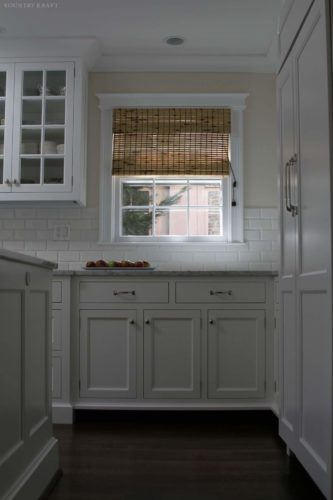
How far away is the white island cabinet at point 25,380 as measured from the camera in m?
1.66

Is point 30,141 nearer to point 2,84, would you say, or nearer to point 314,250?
point 2,84

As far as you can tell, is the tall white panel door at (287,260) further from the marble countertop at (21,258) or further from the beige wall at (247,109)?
the beige wall at (247,109)

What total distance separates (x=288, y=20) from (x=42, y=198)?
207 centimetres

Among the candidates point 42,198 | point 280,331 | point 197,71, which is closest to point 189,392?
point 280,331

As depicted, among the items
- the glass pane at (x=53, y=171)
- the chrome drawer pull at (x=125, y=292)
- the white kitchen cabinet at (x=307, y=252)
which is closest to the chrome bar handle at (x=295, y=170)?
the white kitchen cabinet at (x=307, y=252)

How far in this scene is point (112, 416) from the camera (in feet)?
10.9

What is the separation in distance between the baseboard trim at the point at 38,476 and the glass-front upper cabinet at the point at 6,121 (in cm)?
210

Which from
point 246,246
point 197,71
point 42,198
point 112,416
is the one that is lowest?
point 112,416

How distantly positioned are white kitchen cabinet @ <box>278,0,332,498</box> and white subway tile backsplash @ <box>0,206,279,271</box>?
1.38 m

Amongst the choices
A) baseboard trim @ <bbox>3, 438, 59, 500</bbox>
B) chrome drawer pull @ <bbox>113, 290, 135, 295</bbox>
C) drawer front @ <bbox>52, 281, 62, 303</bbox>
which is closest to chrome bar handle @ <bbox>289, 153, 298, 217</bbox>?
chrome drawer pull @ <bbox>113, 290, 135, 295</bbox>

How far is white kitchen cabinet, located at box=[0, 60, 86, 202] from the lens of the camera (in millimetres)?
3719

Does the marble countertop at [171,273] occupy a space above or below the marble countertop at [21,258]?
below

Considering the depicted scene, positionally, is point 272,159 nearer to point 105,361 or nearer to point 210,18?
point 210,18

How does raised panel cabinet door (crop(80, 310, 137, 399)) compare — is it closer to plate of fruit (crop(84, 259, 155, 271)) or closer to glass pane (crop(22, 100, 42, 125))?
plate of fruit (crop(84, 259, 155, 271))
